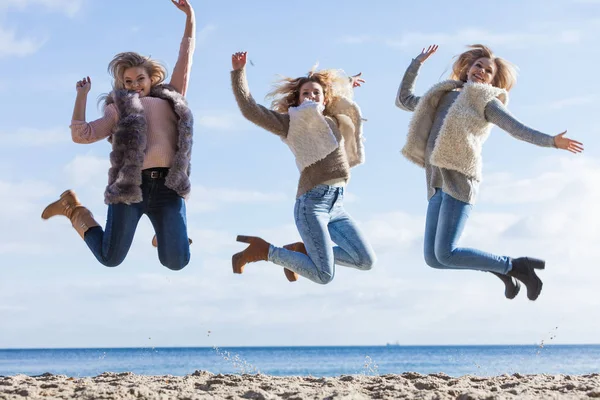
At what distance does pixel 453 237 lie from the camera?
654cm

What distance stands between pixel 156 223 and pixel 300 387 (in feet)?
5.72

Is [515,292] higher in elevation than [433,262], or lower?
lower

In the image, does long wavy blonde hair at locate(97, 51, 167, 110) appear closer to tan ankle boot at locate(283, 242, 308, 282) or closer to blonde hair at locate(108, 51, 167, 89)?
blonde hair at locate(108, 51, 167, 89)

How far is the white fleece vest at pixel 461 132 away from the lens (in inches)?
261

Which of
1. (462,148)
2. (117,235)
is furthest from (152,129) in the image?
(462,148)

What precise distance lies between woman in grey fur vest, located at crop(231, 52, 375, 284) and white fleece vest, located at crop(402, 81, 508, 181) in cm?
54

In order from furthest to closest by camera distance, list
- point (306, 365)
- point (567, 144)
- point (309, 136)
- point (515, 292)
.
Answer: point (306, 365) → point (515, 292) → point (309, 136) → point (567, 144)

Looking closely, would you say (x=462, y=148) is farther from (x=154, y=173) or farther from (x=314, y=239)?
(x=154, y=173)

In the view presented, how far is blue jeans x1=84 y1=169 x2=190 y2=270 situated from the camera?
648 centimetres

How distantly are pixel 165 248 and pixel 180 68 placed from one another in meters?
1.53

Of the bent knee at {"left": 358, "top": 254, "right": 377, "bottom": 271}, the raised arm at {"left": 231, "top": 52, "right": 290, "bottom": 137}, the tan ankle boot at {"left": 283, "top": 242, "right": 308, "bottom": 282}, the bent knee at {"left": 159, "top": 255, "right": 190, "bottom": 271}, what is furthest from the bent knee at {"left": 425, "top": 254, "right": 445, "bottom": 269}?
the bent knee at {"left": 159, "top": 255, "right": 190, "bottom": 271}

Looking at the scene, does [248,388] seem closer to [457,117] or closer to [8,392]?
[8,392]

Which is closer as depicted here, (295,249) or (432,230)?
(432,230)

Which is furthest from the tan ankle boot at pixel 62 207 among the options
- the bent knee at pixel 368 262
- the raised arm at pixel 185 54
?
the bent knee at pixel 368 262
